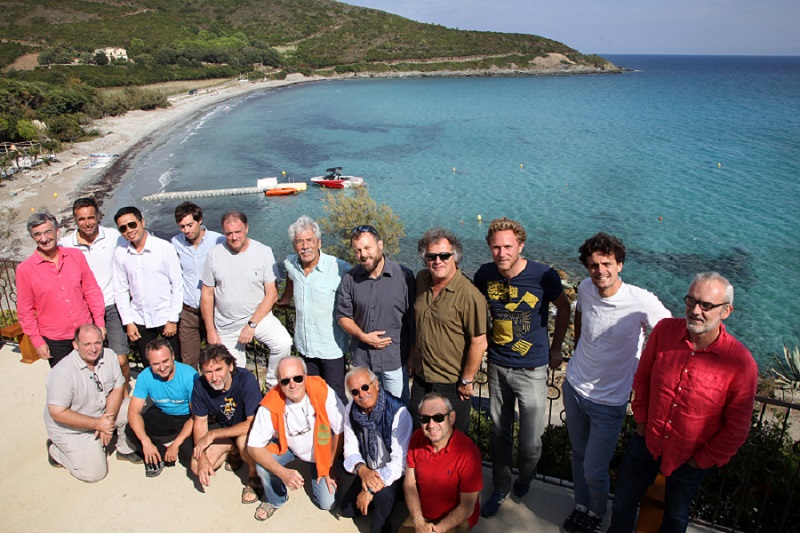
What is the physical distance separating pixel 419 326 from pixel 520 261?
0.93 meters

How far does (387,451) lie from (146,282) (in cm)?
314

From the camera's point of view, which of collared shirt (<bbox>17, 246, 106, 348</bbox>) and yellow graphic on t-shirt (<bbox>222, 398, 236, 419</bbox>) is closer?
yellow graphic on t-shirt (<bbox>222, 398, 236, 419</bbox>)

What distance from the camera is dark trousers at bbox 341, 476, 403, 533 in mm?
3804

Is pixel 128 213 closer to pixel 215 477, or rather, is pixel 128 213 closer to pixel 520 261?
pixel 215 477

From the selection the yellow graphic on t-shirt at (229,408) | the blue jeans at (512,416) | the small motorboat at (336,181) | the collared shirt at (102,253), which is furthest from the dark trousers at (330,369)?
the small motorboat at (336,181)

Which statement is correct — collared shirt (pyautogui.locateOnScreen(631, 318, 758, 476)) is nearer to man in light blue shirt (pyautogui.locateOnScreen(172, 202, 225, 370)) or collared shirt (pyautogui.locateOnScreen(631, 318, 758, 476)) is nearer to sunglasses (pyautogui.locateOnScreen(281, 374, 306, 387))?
sunglasses (pyautogui.locateOnScreen(281, 374, 306, 387))

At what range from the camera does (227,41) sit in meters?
128

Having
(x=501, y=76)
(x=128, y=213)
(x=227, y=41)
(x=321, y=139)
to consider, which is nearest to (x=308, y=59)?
(x=227, y=41)

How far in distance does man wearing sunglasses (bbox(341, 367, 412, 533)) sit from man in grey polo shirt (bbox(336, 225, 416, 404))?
476 mm

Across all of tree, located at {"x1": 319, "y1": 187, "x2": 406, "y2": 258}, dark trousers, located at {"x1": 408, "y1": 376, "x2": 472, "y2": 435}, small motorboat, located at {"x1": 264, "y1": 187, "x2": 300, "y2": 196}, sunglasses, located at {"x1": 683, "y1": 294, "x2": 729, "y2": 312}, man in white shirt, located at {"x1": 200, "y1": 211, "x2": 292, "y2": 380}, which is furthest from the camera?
small motorboat, located at {"x1": 264, "y1": 187, "x2": 300, "y2": 196}

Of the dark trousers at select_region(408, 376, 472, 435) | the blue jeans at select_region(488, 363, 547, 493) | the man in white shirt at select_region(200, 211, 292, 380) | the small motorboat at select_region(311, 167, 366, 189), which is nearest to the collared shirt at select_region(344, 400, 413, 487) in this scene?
the dark trousers at select_region(408, 376, 472, 435)

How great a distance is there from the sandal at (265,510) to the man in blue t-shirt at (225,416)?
6.7 inches

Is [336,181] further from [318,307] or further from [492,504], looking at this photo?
[492,504]

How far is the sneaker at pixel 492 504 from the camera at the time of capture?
4066 mm
